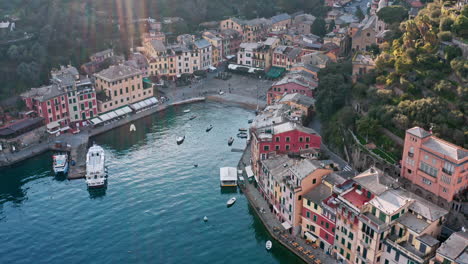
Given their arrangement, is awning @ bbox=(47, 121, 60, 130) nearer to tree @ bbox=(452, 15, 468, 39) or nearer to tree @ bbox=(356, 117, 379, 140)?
tree @ bbox=(356, 117, 379, 140)

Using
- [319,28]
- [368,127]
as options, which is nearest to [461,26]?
[368,127]

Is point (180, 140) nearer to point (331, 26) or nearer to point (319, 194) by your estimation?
point (319, 194)

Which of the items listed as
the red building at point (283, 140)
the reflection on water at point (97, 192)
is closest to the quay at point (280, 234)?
the red building at point (283, 140)

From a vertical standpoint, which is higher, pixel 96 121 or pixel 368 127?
pixel 368 127

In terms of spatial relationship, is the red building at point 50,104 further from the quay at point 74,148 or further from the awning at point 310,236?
the awning at point 310,236

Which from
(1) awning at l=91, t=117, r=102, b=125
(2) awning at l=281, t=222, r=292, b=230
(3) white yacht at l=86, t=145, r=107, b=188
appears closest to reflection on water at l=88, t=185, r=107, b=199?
(3) white yacht at l=86, t=145, r=107, b=188

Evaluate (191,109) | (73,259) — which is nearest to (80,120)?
(191,109)
